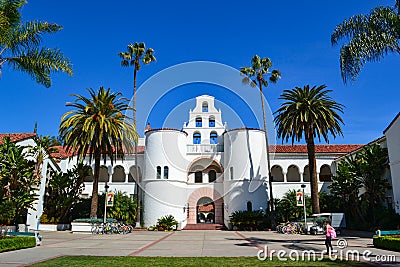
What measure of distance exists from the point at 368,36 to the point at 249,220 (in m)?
21.4

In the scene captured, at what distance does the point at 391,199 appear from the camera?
2838cm

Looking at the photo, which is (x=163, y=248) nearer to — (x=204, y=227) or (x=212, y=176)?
(x=204, y=227)

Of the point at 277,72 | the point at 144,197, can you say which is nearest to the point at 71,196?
the point at 144,197

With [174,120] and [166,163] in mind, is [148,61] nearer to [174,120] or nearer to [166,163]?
[174,120]

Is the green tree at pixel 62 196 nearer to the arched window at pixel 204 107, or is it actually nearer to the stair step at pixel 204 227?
the stair step at pixel 204 227

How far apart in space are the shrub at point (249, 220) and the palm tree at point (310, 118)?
7464 millimetres

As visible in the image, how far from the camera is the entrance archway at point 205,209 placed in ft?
132

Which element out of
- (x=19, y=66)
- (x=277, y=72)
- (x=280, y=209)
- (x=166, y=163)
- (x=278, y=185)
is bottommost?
(x=280, y=209)

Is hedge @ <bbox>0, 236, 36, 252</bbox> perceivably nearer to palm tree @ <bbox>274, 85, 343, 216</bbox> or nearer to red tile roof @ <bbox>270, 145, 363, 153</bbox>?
palm tree @ <bbox>274, 85, 343, 216</bbox>

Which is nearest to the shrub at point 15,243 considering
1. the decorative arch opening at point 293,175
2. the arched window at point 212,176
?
the arched window at point 212,176

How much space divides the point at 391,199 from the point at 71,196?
29.5 m

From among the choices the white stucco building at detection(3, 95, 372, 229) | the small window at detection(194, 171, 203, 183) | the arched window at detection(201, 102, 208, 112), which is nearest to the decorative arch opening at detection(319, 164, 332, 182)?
the white stucco building at detection(3, 95, 372, 229)

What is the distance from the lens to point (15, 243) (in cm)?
1461

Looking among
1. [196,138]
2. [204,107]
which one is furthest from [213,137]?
[204,107]
